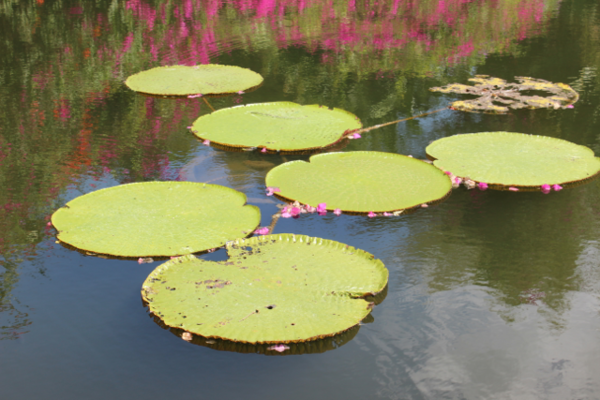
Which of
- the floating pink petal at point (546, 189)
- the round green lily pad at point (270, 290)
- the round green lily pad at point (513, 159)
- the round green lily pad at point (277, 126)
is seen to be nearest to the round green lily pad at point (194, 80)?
the round green lily pad at point (277, 126)

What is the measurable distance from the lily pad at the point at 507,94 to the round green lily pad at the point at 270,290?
96.3 inches

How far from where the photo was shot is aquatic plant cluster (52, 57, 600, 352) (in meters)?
1.97

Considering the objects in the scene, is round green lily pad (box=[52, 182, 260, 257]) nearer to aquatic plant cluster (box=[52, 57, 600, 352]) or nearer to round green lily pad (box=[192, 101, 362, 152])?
aquatic plant cluster (box=[52, 57, 600, 352])

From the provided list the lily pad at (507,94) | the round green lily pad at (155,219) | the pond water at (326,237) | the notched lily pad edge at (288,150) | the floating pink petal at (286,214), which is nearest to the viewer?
the pond water at (326,237)

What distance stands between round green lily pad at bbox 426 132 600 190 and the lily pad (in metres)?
0.73

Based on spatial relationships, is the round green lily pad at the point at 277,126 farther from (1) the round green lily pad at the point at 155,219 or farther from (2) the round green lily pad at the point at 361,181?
(1) the round green lily pad at the point at 155,219

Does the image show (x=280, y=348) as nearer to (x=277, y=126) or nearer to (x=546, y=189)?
(x=546, y=189)

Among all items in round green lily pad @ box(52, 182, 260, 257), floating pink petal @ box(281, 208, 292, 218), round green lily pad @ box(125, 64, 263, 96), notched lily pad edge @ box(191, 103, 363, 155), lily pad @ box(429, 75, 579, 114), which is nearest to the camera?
round green lily pad @ box(52, 182, 260, 257)

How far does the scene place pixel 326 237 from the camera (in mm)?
2523

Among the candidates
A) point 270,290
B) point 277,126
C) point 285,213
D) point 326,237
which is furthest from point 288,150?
point 270,290

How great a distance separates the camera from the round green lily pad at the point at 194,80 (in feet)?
15.0

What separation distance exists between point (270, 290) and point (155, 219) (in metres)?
0.80

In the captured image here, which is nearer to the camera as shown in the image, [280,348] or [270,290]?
[280,348]

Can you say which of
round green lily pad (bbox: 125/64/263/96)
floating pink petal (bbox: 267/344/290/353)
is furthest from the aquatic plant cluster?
round green lily pad (bbox: 125/64/263/96)
